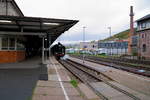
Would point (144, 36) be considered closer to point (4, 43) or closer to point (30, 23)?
point (30, 23)

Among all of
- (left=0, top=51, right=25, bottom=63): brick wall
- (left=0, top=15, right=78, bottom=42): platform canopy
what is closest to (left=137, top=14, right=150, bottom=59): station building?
(left=0, top=15, right=78, bottom=42): platform canopy

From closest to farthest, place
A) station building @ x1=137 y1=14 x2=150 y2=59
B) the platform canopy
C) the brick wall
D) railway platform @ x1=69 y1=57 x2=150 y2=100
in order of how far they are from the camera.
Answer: railway platform @ x1=69 y1=57 x2=150 y2=100 → the platform canopy → the brick wall → station building @ x1=137 y1=14 x2=150 y2=59

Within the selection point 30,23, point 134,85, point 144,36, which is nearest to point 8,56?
Answer: point 30,23

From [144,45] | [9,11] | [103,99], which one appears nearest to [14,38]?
[9,11]

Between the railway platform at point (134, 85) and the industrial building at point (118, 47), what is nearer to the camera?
the railway platform at point (134, 85)

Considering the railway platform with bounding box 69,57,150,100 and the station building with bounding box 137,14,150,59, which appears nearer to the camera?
the railway platform with bounding box 69,57,150,100

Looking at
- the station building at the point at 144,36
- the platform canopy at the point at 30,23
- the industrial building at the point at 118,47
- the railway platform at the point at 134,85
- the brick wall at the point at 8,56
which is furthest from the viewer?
the industrial building at the point at 118,47

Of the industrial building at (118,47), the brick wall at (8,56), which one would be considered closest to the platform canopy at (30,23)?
the brick wall at (8,56)

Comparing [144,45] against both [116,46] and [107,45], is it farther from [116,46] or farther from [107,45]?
[107,45]

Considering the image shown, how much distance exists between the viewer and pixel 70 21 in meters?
14.7

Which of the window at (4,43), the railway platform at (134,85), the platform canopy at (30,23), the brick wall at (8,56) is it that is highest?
the platform canopy at (30,23)

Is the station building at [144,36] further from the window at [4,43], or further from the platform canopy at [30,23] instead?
the window at [4,43]

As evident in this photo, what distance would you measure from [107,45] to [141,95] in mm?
57840

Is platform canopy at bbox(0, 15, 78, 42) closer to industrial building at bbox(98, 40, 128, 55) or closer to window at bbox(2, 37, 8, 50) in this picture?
window at bbox(2, 37, 8, 50)
